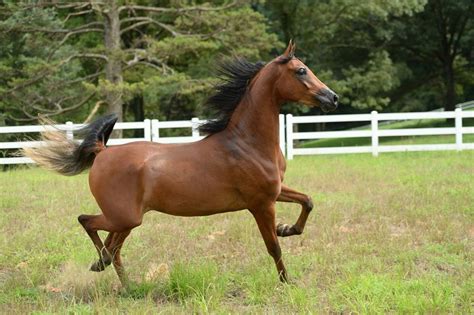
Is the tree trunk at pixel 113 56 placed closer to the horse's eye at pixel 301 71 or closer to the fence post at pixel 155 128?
the fence post at pixel 155 128

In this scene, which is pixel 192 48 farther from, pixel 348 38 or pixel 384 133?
pixel 348 38

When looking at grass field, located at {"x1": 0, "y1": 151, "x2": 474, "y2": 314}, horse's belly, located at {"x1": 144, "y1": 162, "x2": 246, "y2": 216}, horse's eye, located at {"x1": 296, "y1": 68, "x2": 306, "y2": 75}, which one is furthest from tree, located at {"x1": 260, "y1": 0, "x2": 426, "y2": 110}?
horse's belly, located at {"x1": 144, "y1": 162, "x2": 246, "y2": 216}

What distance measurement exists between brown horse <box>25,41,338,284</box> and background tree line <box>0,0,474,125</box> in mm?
8014

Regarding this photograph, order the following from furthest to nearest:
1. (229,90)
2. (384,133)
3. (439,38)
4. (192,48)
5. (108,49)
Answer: (439,38)
(108,49)
(192,48)
(384,133)
(229,90)

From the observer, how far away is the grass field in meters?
4.39

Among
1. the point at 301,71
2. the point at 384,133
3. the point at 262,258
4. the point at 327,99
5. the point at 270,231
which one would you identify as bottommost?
the point at 262,258

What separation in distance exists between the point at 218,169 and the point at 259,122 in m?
0.57

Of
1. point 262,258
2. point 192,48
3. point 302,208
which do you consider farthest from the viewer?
point 192,48

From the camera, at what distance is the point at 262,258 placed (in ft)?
19.3

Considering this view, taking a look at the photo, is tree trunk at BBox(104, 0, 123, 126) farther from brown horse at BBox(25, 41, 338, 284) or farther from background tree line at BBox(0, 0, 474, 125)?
brown horse at BBox(25, 41, 338, 284)

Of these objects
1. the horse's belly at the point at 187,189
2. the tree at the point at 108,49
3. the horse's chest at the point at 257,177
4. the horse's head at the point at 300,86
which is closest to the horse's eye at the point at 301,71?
the horse's head at the point at 300,86

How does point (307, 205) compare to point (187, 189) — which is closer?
point (187, 189)

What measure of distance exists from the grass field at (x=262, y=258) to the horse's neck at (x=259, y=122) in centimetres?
115

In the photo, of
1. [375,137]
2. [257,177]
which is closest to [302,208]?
[257,177]
